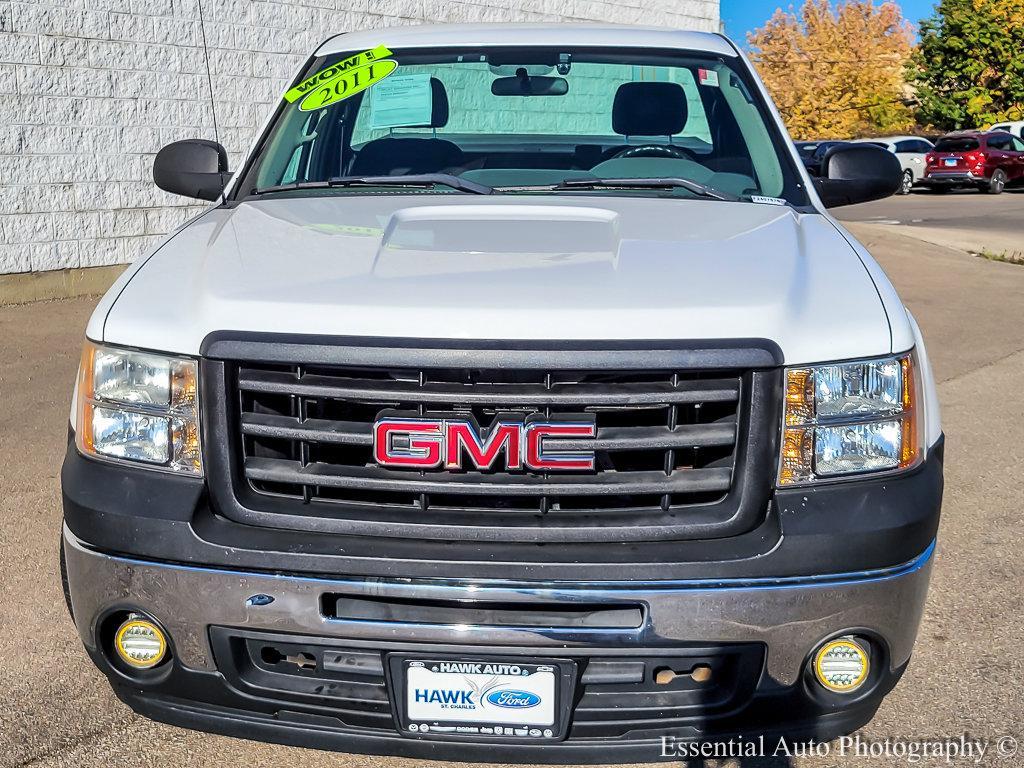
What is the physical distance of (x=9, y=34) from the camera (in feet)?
27.6

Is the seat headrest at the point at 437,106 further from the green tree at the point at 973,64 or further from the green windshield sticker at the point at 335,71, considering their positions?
the green tree at the point at 973,64

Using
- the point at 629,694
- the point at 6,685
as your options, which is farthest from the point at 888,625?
the point at 6,685

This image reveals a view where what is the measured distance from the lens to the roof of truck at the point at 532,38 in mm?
4141

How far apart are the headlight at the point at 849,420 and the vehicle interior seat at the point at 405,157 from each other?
181 cm

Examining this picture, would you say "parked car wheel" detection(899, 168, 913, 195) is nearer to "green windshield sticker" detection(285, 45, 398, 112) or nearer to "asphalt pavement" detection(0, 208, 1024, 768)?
"asphalt pavement" detection(0, 208, 1024, 768)

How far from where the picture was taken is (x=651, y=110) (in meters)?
4.14

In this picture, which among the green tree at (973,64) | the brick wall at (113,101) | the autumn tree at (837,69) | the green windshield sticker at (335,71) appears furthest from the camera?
the autumn tree at (837,69)

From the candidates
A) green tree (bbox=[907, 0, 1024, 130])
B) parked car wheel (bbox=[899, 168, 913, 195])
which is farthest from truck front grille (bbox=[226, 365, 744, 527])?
green tree (bbox=[907, 0, 1024, 130])

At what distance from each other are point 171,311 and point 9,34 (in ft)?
23.0

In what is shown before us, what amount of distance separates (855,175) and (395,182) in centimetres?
159

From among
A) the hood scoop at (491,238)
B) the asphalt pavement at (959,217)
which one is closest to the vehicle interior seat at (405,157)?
the hood scoop at (491,238)

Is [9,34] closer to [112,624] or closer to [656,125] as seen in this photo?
[656,125]

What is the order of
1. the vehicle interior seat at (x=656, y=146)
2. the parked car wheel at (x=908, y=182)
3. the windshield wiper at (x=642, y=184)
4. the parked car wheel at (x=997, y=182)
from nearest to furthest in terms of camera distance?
A: the windshield wiper at (x=642, y=184)
the vehicle interior seat at (x=656, y=146)
the parked car wheel at (x=997, y=182)
the parked car wheel at (x=908, y=182)

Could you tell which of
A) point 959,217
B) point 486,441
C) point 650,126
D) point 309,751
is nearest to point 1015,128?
point 959,217
